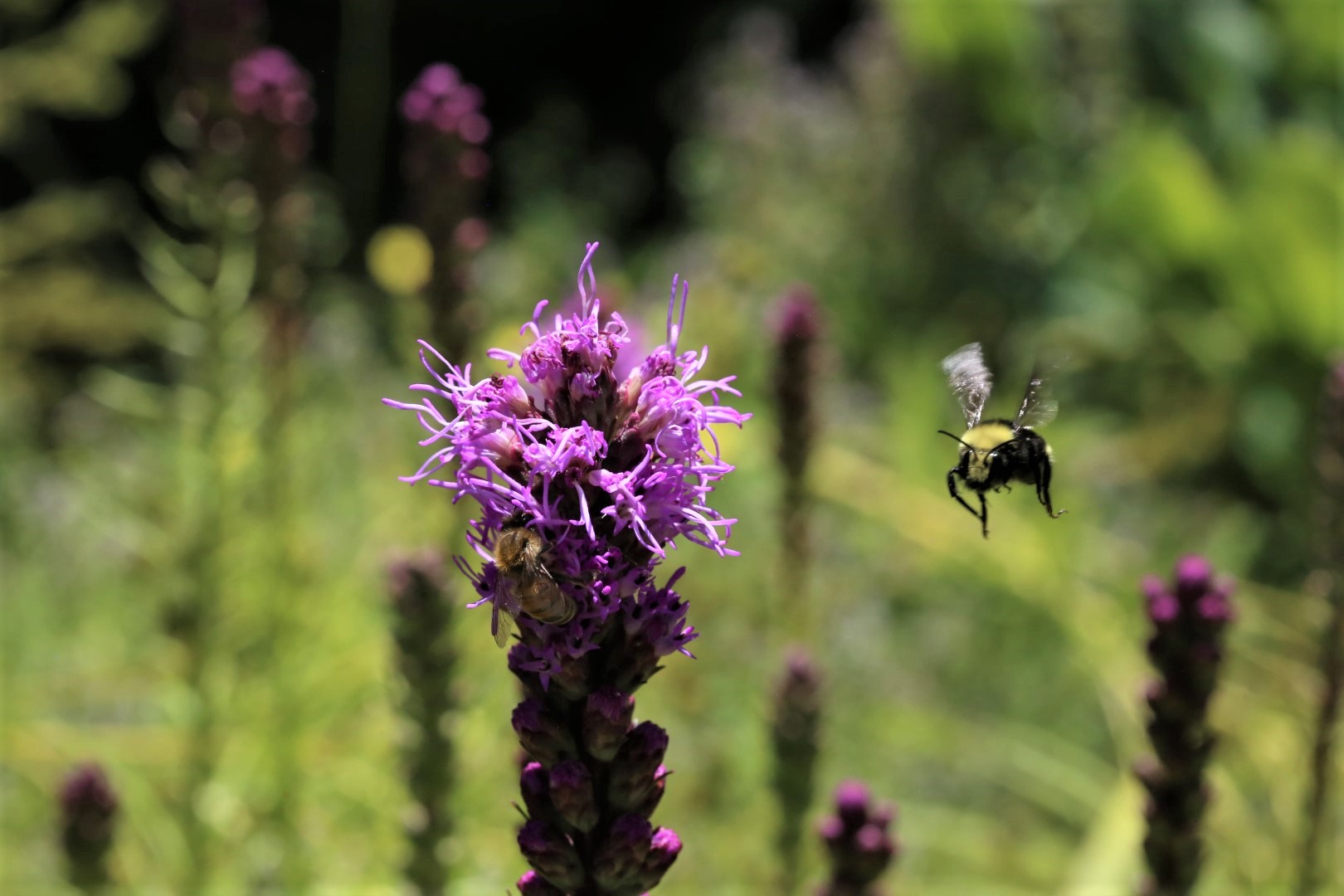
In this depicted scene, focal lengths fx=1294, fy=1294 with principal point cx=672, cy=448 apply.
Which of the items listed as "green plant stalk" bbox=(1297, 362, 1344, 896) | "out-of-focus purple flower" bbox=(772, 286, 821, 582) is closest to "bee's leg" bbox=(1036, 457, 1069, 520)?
"green plant stalk" bbox=(1297, 362, 1344, 896)

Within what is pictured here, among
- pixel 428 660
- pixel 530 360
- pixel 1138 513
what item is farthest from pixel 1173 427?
pixel 530 360

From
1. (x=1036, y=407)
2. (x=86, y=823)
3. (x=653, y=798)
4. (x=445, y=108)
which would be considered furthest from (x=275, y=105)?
(x=653, y=798)

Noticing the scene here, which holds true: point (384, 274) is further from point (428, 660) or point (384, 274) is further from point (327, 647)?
point (428, 660)

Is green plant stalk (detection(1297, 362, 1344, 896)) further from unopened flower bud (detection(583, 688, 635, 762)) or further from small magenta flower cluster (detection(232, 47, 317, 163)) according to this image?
small magenta flower cluster (detection(232, 47, 317, 163))

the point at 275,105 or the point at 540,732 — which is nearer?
the point at 540,732

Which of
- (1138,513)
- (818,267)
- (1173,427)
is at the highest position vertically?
(818,267)

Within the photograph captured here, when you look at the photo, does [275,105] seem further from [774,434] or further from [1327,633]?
[1327,633]
